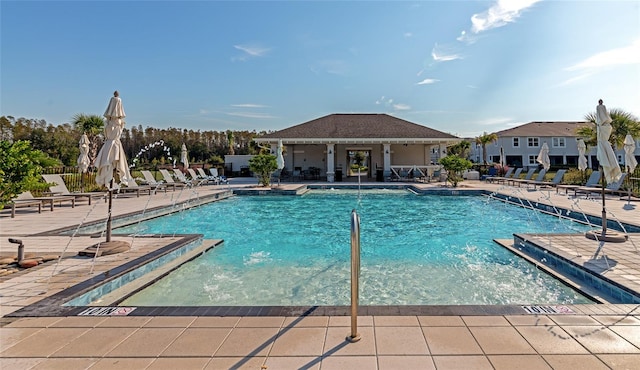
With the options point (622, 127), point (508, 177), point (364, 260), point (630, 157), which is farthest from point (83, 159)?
point (622, 127)

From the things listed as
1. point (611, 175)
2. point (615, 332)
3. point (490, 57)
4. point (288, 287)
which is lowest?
point (288, 287)

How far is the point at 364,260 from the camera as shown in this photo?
228 inches

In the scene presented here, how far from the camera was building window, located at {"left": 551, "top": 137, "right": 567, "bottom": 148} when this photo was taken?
36.2 meters

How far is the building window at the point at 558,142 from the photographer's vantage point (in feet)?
119

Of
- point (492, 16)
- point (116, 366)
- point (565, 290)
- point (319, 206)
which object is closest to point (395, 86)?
point (492, 16)

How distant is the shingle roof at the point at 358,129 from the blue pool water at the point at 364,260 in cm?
1063

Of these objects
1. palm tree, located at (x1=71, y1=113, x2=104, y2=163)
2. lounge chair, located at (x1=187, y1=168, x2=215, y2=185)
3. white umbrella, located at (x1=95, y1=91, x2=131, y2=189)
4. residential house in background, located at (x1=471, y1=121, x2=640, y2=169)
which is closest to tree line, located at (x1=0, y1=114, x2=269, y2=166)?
palm tree, located at (x1=71, y1=113, x2=104, y2=163)

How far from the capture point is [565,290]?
4012mm

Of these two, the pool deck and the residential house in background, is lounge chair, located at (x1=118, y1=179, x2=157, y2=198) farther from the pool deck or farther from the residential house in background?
the residential house in background

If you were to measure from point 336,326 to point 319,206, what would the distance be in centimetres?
953

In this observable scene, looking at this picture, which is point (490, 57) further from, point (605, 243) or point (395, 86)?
point (605, 243)

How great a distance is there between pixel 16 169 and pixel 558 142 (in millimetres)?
45161

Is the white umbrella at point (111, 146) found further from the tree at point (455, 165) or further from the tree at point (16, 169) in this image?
the tree at point (455, 165)

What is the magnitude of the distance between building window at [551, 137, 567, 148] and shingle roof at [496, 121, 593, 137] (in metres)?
0.49
